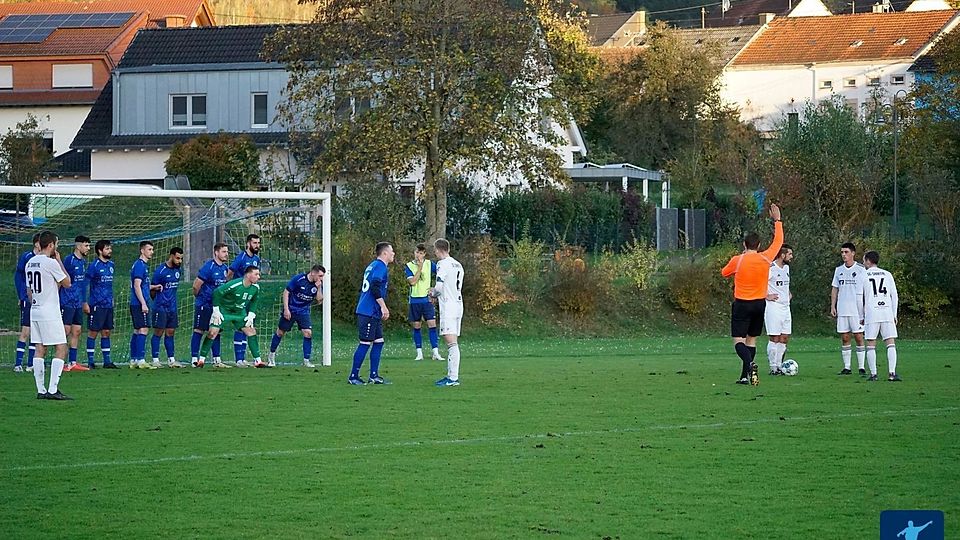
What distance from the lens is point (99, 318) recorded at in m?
20.5

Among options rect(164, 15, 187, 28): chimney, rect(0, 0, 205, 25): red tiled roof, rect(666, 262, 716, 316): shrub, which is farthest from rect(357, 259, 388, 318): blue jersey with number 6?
rect(0, 0, 205, 25): red tiled roof

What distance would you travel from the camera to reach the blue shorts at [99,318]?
20.5 m

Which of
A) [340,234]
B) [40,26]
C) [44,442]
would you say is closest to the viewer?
[44,442]

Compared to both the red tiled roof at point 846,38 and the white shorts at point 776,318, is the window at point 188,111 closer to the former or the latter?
the white shorts at point 776,318

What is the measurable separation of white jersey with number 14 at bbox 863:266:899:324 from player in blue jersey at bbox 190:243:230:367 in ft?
32.3

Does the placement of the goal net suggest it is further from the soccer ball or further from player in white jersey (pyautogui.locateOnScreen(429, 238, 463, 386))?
the soccer ball

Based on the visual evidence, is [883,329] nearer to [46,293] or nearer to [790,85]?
[46,293]

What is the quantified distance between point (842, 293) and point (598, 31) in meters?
81.4

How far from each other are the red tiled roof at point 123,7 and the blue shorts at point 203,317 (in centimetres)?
5072

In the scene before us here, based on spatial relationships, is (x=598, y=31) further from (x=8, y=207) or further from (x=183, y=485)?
(x=183, y=485)

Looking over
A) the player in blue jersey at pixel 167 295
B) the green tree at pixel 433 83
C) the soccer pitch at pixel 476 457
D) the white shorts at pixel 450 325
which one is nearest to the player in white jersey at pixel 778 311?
the soccer pitch at pixel 476 457

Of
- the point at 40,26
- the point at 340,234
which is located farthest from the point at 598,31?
the point at 340,234

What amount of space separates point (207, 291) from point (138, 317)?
45.1 inches

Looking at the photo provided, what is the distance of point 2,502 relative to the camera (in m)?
9.44
